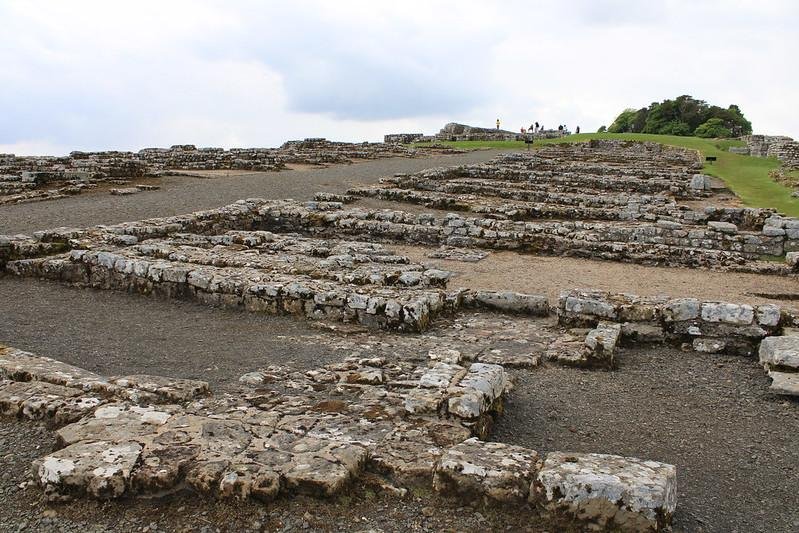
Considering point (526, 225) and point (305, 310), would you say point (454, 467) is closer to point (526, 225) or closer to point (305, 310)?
point (305, 310)

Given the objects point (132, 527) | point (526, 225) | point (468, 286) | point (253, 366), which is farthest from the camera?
point (526, 225)

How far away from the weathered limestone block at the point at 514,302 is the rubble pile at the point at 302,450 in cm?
373

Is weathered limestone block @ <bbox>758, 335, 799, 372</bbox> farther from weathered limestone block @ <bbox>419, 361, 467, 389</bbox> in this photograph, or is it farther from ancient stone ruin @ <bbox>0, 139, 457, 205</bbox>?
ancient stone ruin @ <bbox>0, 139, 457, 205</bbox>

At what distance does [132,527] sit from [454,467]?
6.73ft

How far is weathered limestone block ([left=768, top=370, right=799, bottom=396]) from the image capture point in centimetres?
624

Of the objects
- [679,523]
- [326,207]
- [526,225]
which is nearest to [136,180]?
[326,207]

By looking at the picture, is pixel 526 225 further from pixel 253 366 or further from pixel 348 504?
pixel 348 504

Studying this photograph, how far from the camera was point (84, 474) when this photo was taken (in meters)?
3.83

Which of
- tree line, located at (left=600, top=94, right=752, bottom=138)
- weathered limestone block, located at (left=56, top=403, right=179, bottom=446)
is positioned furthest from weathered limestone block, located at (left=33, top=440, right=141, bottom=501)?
tree line, located at (left=600, top=94, right=752, bottom=138)

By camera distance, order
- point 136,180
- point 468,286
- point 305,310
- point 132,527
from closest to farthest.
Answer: point 132,527, point 305,310, point 468,286, point 136,180

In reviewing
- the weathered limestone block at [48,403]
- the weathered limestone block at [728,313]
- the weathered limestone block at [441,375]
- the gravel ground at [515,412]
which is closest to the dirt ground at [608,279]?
the weathered limestone block at [728,313]

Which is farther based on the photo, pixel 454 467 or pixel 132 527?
pixel 454 467

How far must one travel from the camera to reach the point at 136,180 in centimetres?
2561

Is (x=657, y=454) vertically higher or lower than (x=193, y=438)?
lower
